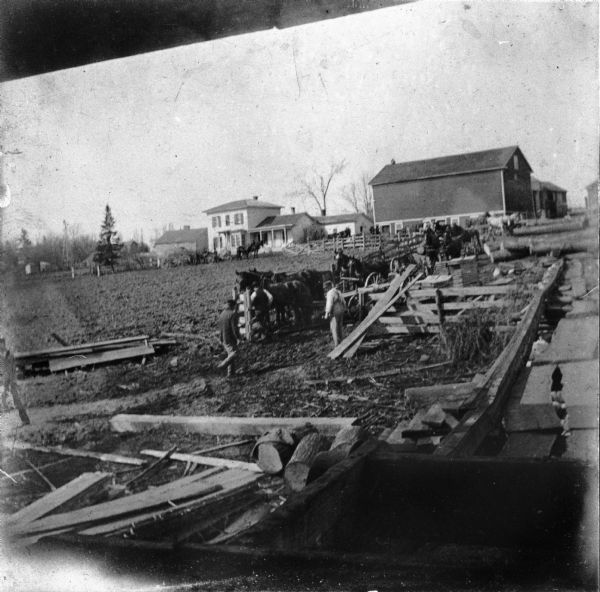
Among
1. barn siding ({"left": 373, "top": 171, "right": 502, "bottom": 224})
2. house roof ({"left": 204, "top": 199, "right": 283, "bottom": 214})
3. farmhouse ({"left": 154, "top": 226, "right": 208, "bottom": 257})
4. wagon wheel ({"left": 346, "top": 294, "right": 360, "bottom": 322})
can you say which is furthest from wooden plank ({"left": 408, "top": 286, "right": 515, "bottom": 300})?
farmhouse ({"left": 154, "top": 226, "right": 208, "bottom": 257})

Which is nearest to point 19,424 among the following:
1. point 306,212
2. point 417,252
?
point 306,212

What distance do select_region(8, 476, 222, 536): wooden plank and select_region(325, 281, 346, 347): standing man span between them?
1112mm

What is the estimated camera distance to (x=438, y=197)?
3092 millimetres

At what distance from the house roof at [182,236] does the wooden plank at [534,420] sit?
202 centimetres

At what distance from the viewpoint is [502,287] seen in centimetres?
397

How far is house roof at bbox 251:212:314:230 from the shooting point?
3096mm

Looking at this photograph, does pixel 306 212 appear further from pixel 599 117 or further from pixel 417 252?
pixel 599 117

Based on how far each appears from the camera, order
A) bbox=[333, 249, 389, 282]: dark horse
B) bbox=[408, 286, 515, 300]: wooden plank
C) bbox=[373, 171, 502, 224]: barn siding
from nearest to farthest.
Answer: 1. bbox=[373, 171, 502, 224]: barn siding
2. bbox=[333, 249, 389, 282]: dark horse
3. bbox=[408, 286, 515, 300]: wooden plank

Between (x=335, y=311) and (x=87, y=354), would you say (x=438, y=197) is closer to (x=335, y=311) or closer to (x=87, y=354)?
(x=335, y=311)

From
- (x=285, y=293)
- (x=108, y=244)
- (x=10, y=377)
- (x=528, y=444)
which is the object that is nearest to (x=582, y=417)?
(x=528, y=444)

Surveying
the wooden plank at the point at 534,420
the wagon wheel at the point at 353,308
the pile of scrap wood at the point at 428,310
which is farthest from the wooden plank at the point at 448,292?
the wooden plank at the point at 534,420

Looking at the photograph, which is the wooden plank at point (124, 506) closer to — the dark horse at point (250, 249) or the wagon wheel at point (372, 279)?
the dark horse at point (250, 249)

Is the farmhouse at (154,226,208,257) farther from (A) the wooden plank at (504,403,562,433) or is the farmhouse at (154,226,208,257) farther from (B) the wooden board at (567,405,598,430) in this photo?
(B) the wooden board at (567,405,598,430)

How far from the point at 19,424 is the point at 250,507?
4.58ft
